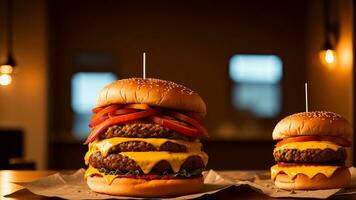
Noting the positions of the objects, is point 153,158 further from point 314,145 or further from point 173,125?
point 314,145

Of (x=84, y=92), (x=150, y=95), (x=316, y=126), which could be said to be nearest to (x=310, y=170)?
(x=316, y=126)

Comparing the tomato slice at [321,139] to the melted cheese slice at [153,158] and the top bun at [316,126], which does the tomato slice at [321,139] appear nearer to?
the top bun at [316,126]

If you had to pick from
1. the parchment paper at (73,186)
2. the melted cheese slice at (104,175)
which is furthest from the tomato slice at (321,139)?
the melted cheese slice at (104,175)

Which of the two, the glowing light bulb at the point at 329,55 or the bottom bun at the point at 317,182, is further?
the glowing light bulb at the point at 329,55

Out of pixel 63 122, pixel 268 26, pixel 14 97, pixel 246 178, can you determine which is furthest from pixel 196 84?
pixel 246 178

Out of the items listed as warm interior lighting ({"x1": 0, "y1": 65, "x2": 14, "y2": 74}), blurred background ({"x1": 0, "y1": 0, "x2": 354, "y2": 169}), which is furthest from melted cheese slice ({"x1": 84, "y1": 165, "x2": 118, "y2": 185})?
blurred background ({"x1": 0, "y1": 0, "x2": 354, "y2": 169})

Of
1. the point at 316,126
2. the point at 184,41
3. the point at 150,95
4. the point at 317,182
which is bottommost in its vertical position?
the point at 317,182
